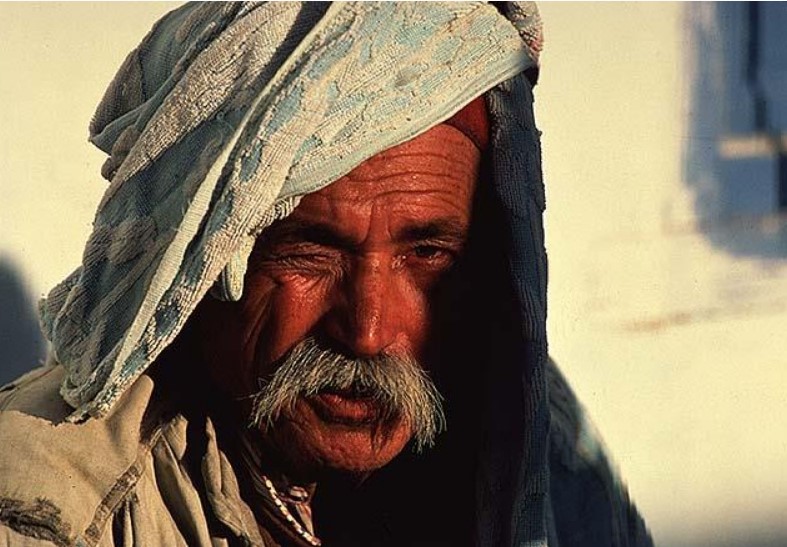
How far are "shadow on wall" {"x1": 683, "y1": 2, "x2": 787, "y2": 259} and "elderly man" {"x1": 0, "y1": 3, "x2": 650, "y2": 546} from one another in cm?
89

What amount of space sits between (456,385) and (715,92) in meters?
1.03

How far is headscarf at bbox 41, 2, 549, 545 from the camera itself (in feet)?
5.72

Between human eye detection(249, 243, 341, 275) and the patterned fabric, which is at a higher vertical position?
the patterned fabric

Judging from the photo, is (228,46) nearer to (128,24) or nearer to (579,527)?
(128,24)

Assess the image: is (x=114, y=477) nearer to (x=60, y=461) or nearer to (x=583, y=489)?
(x=60, y=461)

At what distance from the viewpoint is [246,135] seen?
1.75 meters

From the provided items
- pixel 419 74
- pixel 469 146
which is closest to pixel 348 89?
pixel 419 74

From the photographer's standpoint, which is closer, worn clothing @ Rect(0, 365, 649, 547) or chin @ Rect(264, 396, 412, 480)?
worn clothing @ Rect(0, 365, 649, 547)

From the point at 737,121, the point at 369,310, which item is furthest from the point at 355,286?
the point at 737,121

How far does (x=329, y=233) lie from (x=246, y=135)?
0.57 ft

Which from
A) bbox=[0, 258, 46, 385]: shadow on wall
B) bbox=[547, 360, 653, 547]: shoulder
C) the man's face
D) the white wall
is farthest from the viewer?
the white wall

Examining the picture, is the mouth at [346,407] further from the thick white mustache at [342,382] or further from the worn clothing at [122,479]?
the worn clothing at [122,479]

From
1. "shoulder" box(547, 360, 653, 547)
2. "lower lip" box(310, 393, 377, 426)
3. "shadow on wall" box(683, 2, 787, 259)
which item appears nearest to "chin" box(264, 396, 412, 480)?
"lower lip" box(310, 393, 377, 426)

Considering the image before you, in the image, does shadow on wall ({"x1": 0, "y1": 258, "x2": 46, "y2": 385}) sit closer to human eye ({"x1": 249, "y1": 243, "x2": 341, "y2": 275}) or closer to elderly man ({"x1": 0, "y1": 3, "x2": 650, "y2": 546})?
Answer: elderly man ({"x1": 0, "y1": 3, "x2": 650, "y2": 546})
